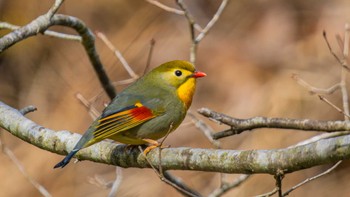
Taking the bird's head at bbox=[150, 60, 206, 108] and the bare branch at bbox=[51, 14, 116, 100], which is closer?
the bird's head at bbox=[150, 60, 206, 108]

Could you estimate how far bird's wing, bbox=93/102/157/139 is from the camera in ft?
14.9

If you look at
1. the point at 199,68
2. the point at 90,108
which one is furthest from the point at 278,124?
the point at 199,68

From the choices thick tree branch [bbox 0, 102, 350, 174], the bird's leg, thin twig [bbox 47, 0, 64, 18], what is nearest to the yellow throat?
the bird's leg

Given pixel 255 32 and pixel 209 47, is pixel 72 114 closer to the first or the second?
pixel 209 47

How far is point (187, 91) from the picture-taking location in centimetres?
514

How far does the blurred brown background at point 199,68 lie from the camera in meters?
9.07

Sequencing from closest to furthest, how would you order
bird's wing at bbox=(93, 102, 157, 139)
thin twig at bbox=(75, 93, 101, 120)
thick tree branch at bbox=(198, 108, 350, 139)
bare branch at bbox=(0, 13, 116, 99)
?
thick tree branch at bbox=(198, 108, 350, 139) → bird's wing at bbox=(93, 102, 157, 139) → bare branch at bbox=(0, 13, 116, 99) → thin twig at bbox=(75, 93, 101, 120)

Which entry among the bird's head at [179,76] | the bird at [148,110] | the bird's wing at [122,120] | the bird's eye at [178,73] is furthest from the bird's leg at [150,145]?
the bird's eye at [178,73]

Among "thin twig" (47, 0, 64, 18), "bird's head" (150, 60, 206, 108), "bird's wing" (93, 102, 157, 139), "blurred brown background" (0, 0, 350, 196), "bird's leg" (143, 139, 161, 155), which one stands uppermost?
"thin twig" (47, 0, 64, 18)

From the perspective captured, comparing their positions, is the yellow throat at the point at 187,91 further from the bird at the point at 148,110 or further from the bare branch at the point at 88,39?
the bare branch at the point at 88,39

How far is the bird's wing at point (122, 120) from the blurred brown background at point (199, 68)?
4141mm

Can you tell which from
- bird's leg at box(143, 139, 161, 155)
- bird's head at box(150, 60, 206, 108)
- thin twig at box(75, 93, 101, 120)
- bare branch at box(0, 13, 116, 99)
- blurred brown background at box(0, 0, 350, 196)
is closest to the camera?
bird's leg at box(143, 139, 161, 155)

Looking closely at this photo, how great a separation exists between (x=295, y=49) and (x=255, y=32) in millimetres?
818

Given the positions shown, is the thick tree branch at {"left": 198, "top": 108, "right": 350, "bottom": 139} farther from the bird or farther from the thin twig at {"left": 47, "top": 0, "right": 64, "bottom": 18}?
the thin twig at {"left": 47, "top": 0, "right": 64, "bottom": 18}
